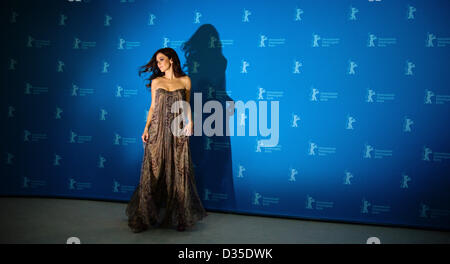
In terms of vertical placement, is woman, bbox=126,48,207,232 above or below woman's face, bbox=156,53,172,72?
below

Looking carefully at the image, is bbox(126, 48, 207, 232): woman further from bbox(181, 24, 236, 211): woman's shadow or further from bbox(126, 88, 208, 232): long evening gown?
bbox(181, 24, 236, 211): woman's shadow

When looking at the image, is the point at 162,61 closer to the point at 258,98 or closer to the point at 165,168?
the point at 165,168

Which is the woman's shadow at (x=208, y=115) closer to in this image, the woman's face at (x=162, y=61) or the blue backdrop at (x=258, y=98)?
the blue backdrop at (x=258, y=98)

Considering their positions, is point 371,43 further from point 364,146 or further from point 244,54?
A: point 244,54

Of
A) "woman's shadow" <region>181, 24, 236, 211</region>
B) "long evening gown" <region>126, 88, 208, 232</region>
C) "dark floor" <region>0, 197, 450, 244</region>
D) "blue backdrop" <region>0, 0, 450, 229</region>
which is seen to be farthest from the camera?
"woman's shadow" <region>181, 24, 236, 211</region>

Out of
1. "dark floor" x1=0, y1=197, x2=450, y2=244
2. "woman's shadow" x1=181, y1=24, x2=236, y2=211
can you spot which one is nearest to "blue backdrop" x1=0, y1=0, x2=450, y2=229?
"woman's shadow" x1=181, y1=24, x2=236, y2=211

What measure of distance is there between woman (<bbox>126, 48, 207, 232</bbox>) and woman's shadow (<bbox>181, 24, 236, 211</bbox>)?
729 millimetres

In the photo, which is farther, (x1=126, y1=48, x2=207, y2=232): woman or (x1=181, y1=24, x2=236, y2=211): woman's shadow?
(x1=181, y1=24, x2=236, y2=211): woman's shadow

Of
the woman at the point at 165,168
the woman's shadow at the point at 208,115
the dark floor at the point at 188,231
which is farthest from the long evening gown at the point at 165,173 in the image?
the woman's shadow at the point at 208,115

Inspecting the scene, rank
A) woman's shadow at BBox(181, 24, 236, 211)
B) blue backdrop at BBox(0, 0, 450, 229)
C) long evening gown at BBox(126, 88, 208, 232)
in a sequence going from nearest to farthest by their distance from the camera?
long evening gown at BBox(126, 88, 208, 232), blue backdrop at BBox(0, 0, 450, 229), woman's shadow at BBox(181, 24, 236, 211)

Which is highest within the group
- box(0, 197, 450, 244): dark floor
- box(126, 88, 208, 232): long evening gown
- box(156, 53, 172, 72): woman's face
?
box(156, 53, 172, 72): woman's face

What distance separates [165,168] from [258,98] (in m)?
1.46

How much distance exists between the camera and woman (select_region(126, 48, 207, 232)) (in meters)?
3.55

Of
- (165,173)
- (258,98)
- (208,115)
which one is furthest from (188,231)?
(258,98)
